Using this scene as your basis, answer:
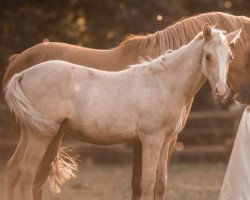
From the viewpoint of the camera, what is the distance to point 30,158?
246 inches

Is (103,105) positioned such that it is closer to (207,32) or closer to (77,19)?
(207,32)

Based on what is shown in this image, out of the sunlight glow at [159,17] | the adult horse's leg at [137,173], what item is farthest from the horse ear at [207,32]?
the sunlight glow at [159,17]

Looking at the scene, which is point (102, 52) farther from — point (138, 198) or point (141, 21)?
point (141, 21)

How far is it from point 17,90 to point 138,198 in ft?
6.14

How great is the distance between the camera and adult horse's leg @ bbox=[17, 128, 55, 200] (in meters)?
6.27

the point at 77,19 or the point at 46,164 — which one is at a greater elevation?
the point at 46,164

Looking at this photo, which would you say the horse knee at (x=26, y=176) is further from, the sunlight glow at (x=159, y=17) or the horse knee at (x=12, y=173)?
the sunlight glow at (x=159, y=17)

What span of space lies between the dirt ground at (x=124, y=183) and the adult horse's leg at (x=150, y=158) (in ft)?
11.3

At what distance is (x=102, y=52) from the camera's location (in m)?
8.27

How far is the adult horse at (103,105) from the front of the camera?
626cm

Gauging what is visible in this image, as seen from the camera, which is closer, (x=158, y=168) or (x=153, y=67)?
(x=153, y=67)

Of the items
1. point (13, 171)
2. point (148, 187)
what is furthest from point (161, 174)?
point (13, 171)

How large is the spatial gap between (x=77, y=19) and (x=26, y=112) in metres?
11.1

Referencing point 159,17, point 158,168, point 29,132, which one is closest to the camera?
point 29,132
